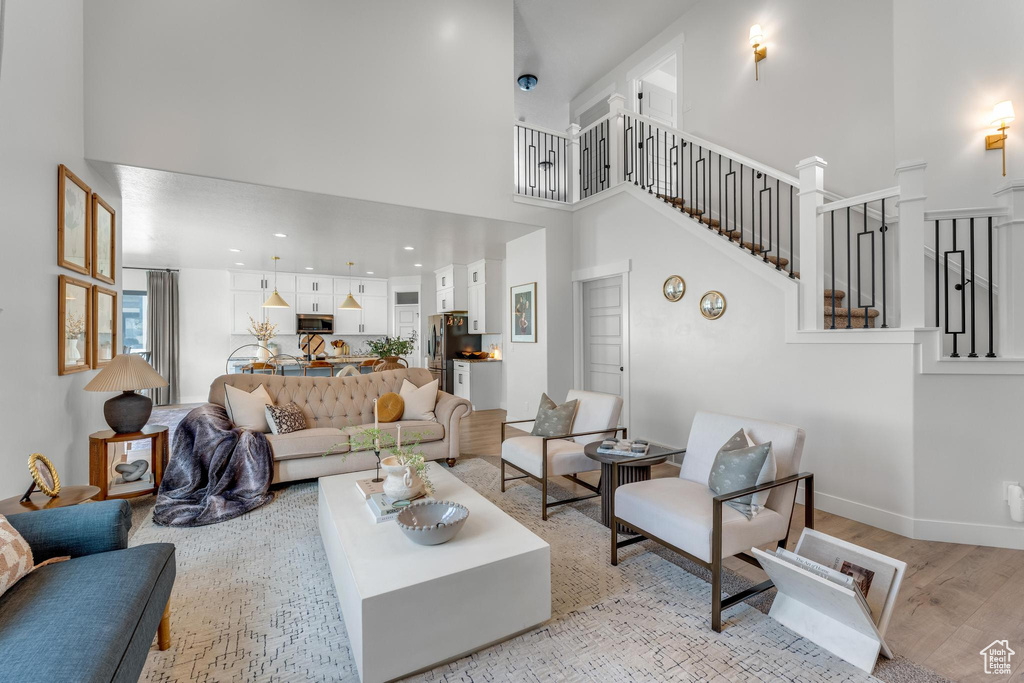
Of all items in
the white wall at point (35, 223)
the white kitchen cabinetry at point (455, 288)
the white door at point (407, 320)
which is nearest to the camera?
the white wall at point (35, 223)

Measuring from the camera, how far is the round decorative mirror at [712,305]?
12.7ft

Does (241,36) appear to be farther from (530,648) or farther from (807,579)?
(807,579)

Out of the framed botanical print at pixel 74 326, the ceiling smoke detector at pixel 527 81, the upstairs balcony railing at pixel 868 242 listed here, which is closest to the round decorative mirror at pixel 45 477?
the framed botanical print at pixel 74 326

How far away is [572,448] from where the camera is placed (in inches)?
131

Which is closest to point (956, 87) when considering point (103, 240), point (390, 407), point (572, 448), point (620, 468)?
point (620, 468)

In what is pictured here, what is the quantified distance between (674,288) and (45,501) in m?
4.60

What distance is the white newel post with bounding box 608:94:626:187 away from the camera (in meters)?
5.15

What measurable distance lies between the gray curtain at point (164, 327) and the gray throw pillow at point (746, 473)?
915 centimetres

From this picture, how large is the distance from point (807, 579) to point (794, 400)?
198 cm

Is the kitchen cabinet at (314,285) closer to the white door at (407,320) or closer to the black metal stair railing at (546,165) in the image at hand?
the white door at (407,320)

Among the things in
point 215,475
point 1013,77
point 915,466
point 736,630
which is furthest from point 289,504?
point 1013,77

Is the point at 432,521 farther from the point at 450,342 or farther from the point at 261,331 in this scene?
the point at 261,331

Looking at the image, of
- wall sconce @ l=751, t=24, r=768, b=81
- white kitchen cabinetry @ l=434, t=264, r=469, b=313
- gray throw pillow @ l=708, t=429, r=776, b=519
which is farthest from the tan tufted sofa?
wall sconce @ l=751, t=24, r=768, b=81

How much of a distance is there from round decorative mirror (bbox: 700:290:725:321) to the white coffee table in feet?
9.30
